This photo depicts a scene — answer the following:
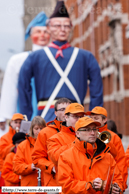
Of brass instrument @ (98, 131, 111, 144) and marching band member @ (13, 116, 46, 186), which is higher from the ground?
brass instrument @ (98, 131, 111, 144)

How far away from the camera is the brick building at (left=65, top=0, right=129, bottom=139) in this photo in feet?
103

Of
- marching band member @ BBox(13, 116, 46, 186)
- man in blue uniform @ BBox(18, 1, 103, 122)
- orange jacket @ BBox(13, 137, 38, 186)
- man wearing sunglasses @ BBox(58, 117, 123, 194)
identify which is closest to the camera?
man wearing sunglasses @ BBox(58, 117, 123, 194)

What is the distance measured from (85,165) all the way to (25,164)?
105 inches

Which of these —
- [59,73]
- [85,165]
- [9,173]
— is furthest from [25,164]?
[85,165]

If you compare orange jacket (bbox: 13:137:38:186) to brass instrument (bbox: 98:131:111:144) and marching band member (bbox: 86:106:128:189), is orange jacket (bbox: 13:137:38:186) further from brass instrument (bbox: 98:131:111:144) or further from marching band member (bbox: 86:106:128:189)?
brass instrument (bbox: 98:131:111:144)

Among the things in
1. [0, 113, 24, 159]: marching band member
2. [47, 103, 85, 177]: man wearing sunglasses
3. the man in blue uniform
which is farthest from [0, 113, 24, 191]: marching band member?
[47, 103, 85, 177]: man wearing sunglasses

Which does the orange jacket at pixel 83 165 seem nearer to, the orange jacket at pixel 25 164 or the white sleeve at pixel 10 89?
the orange jacket at pixel 25 164

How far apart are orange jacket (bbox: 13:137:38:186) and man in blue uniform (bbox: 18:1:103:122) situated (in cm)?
66

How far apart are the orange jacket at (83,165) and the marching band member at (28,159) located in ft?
7.02

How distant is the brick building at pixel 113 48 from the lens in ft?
103

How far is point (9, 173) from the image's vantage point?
8727 mm

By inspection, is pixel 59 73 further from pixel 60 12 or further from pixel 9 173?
pixel 9 173

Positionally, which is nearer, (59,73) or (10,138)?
(59,73)

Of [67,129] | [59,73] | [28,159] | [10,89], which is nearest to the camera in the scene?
[67,129]
